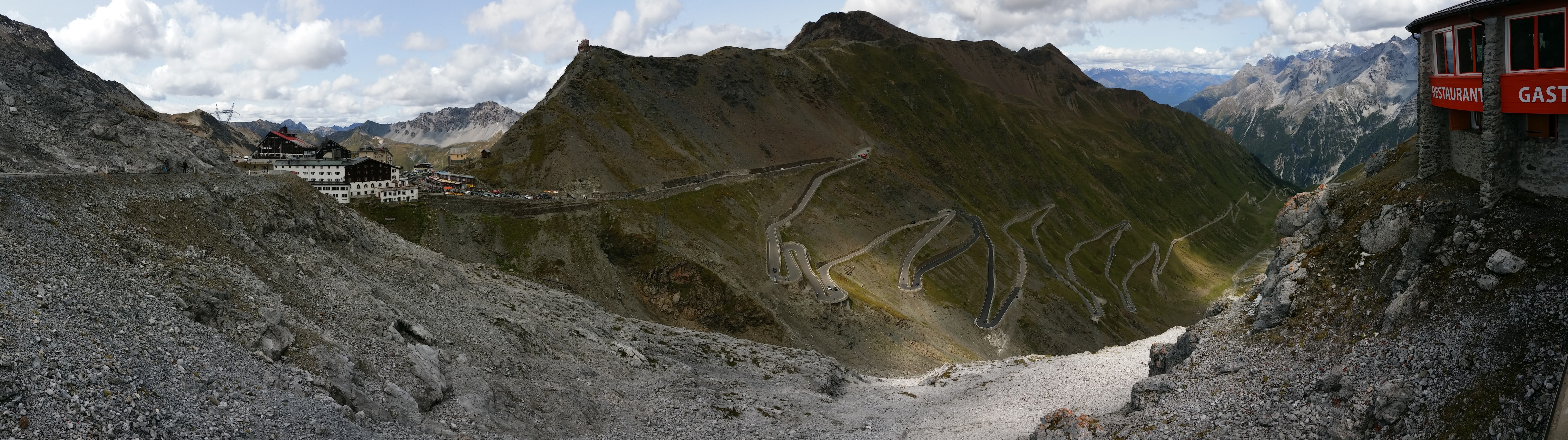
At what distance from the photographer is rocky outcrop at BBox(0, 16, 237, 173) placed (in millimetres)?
→ 49562

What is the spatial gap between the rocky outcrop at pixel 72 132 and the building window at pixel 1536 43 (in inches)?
2632

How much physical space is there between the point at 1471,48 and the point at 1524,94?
395 cm

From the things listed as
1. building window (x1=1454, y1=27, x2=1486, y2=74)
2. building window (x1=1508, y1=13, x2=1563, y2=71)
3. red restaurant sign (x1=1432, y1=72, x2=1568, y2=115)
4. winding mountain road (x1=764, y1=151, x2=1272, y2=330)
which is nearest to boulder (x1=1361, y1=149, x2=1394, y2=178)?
red restaurant sign (x1=1432, y1=72, x2=1568, y2=115)

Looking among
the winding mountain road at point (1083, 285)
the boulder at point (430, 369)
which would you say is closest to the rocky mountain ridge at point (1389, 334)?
the boulder at point (430, 369)

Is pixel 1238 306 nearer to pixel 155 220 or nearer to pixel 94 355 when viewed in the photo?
pixel 94 355

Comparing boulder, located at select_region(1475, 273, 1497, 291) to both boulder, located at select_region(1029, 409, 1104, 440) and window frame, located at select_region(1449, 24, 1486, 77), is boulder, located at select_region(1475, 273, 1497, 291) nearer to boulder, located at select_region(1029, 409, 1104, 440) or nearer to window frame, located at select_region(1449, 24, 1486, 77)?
window frame, located at select_region(1449, 24, 1486, 77)

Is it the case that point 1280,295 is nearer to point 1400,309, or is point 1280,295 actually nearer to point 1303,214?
point 1400,309

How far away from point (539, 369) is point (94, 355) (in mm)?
24704

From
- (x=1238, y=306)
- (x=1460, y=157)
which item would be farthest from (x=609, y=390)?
(x=1460, y=157)

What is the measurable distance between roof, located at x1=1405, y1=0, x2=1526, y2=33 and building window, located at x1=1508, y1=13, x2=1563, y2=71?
993 mm

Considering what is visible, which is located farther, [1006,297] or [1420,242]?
[1006,297]

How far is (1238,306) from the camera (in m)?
43.3

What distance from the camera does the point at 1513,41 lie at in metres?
30.8

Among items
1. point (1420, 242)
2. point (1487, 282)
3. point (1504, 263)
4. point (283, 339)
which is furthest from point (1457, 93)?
point (283, 339)
